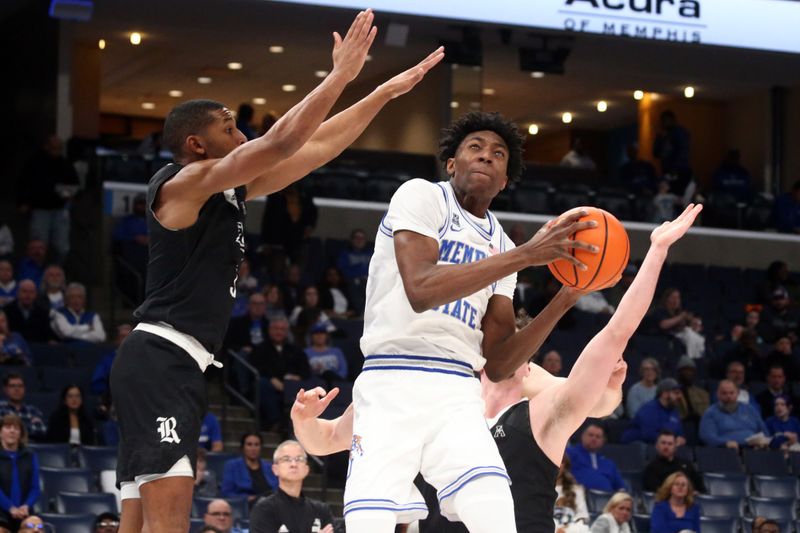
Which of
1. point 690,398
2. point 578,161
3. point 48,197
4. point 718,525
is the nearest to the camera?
point 718,525

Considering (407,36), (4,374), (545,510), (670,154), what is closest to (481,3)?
(407,36)

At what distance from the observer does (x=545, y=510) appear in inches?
216

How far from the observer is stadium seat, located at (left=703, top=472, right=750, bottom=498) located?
13.6m

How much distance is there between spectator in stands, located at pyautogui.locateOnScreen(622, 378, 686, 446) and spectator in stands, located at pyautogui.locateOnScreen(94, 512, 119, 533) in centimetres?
633

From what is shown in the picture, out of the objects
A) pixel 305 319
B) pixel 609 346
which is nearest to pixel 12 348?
pixel 305 319

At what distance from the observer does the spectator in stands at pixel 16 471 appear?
10453 mm

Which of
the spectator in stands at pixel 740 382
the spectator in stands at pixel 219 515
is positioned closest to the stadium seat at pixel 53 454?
the spectator in stands at pixel 219 515

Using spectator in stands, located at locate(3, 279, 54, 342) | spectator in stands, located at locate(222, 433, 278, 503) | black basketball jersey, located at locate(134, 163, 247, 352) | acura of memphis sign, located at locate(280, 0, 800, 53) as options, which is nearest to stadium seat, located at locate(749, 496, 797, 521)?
spectator in stands, located at locate(222, 433, 278, 503)

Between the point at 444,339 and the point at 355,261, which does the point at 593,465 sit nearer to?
the point at 355,261

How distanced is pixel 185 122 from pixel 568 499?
6795 mm

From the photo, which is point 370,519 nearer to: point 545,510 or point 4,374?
point 545,510

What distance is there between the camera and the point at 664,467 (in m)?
13.2

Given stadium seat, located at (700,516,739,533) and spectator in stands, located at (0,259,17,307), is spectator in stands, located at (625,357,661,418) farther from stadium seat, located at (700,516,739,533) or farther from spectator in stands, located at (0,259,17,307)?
spectator in stands, located at (0,259,17,307)

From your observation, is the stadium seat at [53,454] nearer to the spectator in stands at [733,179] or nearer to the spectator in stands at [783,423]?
the spectator in stands at [783,423]
